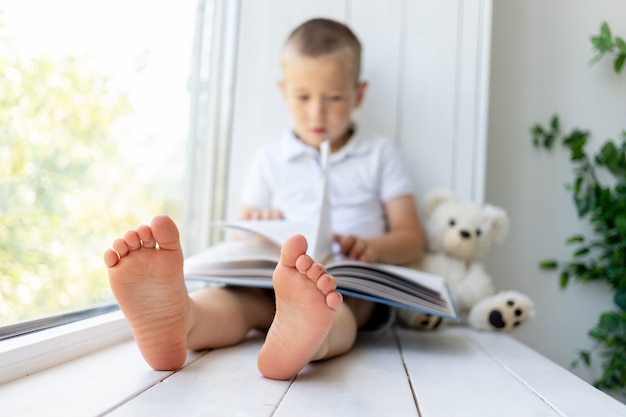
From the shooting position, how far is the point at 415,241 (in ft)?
3.92

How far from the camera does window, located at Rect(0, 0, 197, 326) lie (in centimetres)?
72

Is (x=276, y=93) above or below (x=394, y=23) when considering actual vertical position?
below

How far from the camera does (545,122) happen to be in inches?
57.1

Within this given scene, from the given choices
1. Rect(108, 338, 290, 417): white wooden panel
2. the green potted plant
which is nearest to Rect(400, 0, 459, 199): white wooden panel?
the green potted plant

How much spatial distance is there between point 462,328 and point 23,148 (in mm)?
835

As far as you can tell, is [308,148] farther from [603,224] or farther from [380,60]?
[603,224]

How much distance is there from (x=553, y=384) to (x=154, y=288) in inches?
18.9

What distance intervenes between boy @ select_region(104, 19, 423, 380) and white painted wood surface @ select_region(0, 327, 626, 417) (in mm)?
31

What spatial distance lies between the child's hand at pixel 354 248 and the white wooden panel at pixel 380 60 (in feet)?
1.41

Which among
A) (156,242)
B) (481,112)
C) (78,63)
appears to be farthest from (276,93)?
(156,242)

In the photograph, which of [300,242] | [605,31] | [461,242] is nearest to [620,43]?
[605,31]

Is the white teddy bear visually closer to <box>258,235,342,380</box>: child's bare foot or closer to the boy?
the boy

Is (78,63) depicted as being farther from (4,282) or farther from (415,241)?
(415,241)

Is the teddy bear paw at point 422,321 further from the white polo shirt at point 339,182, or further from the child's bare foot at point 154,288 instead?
the child's bare foot at point 154,288
